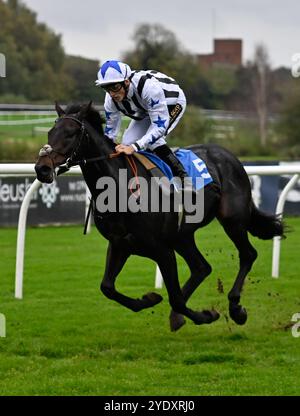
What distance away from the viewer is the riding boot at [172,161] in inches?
213

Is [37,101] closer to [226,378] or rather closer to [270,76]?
[270,76]

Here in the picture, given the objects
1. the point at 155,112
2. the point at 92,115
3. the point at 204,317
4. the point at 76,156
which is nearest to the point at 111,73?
the point at 92,115

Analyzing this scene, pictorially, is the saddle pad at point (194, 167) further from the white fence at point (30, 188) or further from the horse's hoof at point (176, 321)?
the white fence at point (30, 188)

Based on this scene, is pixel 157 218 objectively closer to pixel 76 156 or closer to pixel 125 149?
pixel 125 149

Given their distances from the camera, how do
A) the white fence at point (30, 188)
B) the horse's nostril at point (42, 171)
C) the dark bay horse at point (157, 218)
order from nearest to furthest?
1. the horse's nostril at point (42, 171)
2. the dark bay horse at point (157, 218)
3. the white fence at point (30, 188)

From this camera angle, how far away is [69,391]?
14.3 feet

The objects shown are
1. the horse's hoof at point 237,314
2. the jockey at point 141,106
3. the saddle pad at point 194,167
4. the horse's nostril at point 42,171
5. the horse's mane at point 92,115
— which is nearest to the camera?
the horse's nostril at point 42,171

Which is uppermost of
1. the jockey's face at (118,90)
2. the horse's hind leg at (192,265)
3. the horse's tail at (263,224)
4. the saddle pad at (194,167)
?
the jockey's face at (118,90)

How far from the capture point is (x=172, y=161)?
17.9 ft

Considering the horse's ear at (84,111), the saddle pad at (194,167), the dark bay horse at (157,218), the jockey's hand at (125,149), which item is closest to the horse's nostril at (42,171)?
the dark bay horse at (157,218)

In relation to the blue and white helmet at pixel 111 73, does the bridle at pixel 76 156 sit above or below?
below

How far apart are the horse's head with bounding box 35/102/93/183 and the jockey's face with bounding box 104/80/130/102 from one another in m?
0.20

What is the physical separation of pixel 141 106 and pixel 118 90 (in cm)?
27

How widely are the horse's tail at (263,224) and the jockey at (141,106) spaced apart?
0.94 meters
